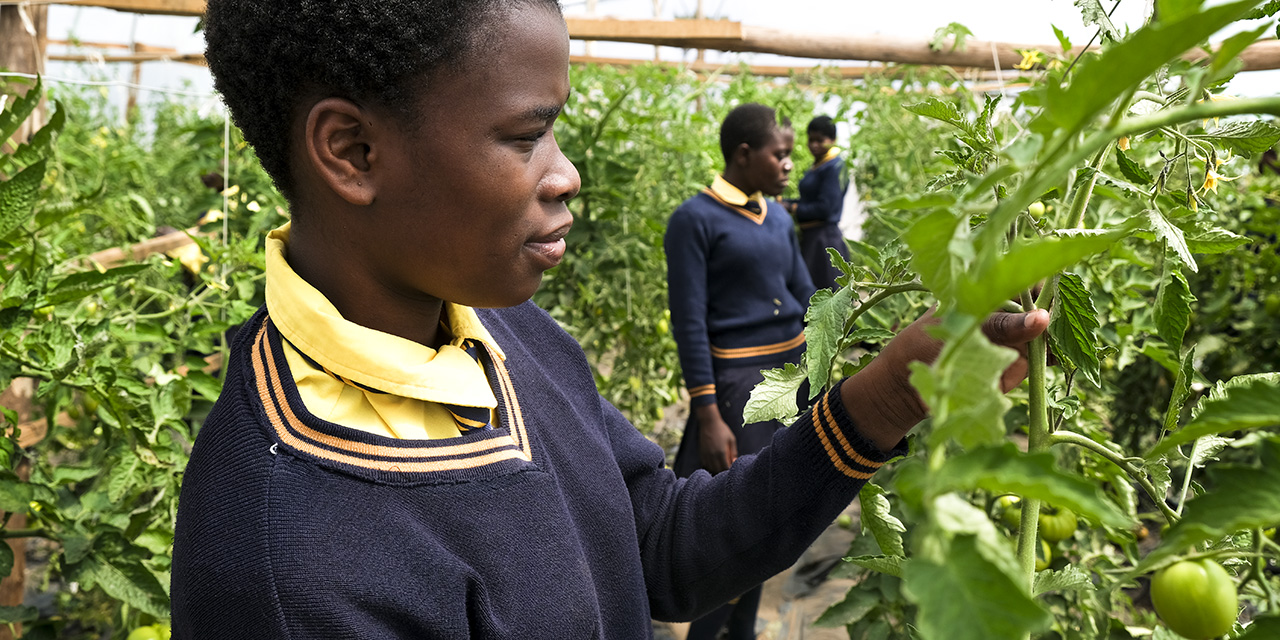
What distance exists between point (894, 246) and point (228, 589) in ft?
1.84

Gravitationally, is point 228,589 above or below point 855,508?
above

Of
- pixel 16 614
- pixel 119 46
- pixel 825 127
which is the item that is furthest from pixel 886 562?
pixel 119 46

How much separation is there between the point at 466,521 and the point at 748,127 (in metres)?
2.43

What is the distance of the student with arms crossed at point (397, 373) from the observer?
0.70m

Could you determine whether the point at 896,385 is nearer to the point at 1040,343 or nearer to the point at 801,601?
the point at 1040,343

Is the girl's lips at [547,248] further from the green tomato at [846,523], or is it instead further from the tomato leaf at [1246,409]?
the green tomato at [846,523]

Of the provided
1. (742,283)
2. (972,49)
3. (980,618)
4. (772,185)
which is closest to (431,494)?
(980,618)

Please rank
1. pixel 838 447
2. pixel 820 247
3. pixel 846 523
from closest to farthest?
pixel 838 447 < pixel 846 523 < pixel 820 247

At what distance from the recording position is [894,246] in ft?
2.22

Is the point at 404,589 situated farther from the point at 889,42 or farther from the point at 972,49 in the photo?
the point at 972,49

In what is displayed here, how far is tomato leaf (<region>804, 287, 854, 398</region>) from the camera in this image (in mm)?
671

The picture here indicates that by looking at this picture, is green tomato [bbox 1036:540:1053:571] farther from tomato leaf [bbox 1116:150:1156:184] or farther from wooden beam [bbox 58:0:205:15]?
wooden beam [bbox 58:0:205:15]

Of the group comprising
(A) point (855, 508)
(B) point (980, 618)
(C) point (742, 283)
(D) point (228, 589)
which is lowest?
(A) point (855, 508)

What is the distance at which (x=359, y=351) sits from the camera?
773mm
